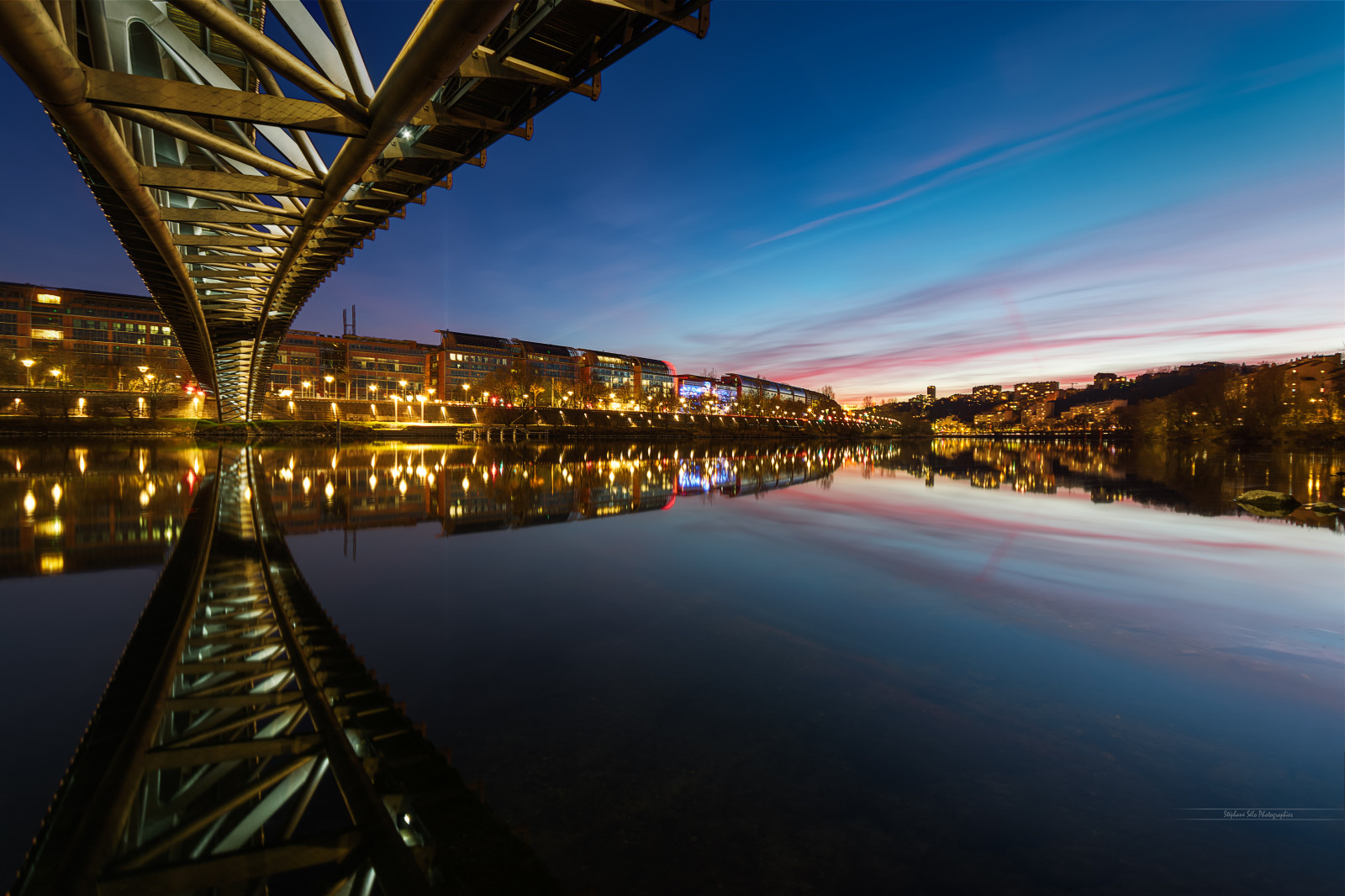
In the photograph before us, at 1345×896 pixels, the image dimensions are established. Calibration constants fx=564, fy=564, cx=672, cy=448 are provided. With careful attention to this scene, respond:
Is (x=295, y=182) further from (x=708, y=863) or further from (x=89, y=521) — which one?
(x=708, y=863)

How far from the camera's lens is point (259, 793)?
307 centimetres

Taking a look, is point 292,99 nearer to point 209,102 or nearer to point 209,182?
point 209,102

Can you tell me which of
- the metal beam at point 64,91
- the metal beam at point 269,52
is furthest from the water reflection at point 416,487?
A: the metal beam at point 269,52

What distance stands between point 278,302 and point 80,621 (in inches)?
1081

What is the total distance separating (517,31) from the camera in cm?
865

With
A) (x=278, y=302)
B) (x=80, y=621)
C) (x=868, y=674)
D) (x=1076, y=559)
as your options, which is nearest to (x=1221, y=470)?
(x=1076, y=559)

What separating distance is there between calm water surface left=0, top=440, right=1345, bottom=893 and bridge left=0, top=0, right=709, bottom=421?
6324 mm

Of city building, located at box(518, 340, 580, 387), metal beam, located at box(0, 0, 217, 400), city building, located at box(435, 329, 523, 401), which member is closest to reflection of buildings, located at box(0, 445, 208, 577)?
metal beam, located at box(0, 0, 217, 400)

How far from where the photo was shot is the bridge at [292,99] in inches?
270

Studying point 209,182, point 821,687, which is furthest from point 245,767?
point 209,182

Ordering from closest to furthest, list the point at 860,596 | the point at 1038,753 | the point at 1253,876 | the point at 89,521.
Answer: the point at 1253,876 → the point at 1038,753 → the point at 860,596 → the point at 89,521

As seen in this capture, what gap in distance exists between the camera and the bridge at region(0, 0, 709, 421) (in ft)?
22.5

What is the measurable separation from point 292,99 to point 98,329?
15236 centimetres

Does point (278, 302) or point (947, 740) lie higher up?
point (278, 302)
